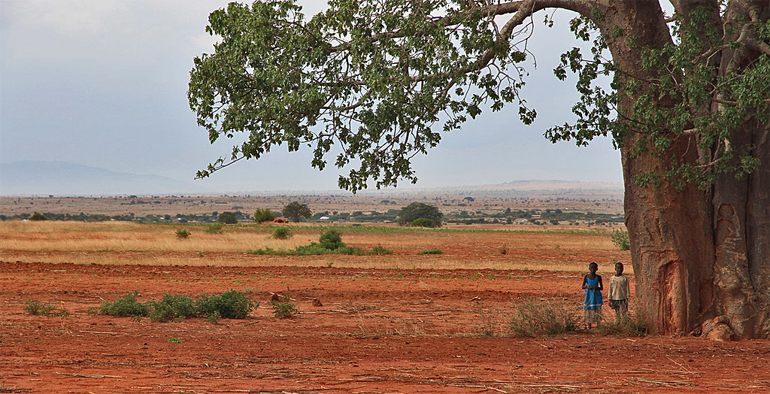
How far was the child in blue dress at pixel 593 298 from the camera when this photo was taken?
11898mm

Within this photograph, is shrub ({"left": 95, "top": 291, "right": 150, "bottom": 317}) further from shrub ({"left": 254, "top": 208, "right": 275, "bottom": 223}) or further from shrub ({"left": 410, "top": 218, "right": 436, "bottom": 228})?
shrub ({"left": 410, "top": 218, "right": 436, "bottom": 228})

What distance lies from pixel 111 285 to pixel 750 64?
17228mm

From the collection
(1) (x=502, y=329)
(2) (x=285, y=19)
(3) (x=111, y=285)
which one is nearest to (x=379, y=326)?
(1) (x=502, y=329)

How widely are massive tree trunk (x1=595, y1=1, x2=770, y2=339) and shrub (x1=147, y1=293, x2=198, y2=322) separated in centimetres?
853

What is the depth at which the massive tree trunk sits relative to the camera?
36.1ft

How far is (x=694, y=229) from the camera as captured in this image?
11.2 m

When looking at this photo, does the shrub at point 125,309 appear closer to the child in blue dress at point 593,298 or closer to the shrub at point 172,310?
the shrub at point 172,310

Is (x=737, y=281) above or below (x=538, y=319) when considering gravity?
above

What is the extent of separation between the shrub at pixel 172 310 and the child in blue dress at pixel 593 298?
7.45 meters

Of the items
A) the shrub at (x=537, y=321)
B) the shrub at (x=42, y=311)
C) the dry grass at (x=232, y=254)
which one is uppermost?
the shrub at (x=537, y=321)

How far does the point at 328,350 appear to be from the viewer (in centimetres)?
1048

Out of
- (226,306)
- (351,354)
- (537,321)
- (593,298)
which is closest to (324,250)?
(226,306)

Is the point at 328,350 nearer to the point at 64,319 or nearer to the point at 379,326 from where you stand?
the point at 379,326

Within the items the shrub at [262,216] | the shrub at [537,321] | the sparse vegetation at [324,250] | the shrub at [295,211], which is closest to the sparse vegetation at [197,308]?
the shrub at [537,321]
